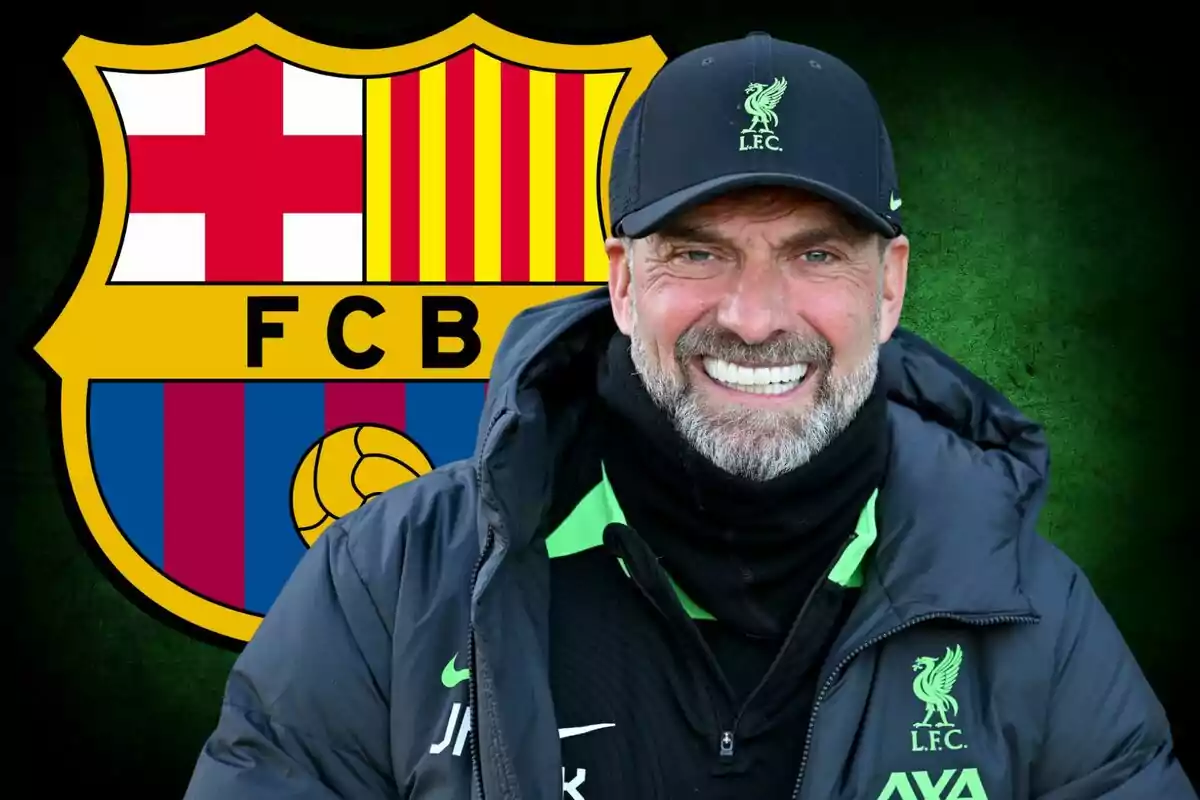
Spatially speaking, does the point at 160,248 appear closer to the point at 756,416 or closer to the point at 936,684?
the point at 756,416

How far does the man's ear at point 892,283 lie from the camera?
5.29 ft

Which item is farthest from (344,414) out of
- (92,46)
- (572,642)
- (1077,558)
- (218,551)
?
(1077,558)

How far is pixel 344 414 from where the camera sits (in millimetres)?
2389

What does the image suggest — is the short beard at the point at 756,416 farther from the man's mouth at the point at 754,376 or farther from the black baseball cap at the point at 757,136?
the black baseball cap at the point at 757,136

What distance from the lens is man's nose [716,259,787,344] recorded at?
4.75 ft

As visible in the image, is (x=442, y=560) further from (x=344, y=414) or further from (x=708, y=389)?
(x=344, y=414)

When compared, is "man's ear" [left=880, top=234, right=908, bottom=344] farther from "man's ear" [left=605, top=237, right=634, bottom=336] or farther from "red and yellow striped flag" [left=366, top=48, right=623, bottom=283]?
"red and yellow striped flag" [left=366, top=48, right=623, bottom=283]

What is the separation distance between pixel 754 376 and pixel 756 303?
0.34 feet

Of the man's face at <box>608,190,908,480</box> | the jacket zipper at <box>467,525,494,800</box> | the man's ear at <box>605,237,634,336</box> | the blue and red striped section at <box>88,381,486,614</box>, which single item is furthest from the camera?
the blue and red striped section at <box>88,381,486,614</box>

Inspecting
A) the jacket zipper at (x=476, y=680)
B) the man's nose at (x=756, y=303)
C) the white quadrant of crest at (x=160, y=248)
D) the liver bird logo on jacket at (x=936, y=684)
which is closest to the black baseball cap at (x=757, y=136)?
the man's nose at (x=756, y=303)

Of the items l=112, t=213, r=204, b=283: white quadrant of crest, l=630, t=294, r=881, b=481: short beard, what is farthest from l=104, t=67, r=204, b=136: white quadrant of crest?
l=630, t=294, r=881, b=481: short beard

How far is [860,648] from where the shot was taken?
140 centimetres

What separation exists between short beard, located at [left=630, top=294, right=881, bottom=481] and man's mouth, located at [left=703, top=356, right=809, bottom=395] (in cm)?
2

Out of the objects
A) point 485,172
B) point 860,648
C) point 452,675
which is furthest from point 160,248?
point 860,648
